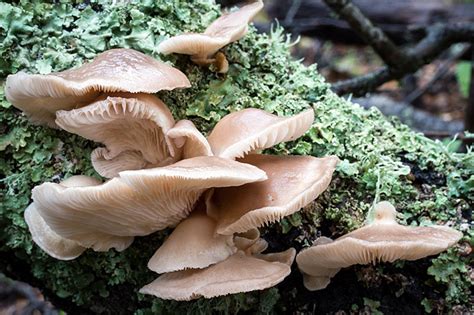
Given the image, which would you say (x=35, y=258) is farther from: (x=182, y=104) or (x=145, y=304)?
(x=182, y=104)

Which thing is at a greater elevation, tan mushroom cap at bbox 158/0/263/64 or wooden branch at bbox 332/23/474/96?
tan mushroom cap at bbox 158/0/263/64

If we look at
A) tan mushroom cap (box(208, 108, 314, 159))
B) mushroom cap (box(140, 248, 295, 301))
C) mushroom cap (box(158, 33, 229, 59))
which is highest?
mushroom cap (box(158, 33, 229, 59))

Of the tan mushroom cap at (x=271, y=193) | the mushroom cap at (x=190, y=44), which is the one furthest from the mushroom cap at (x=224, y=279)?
the mushroom cap at (x=190, y=44)

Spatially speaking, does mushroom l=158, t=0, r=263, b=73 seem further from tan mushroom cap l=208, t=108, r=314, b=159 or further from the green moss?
tan mushroom cap l=208, t=108, r=314, b=159

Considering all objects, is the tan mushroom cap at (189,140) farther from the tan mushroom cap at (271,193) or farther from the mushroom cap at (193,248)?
the mushroom cap at (193,248)

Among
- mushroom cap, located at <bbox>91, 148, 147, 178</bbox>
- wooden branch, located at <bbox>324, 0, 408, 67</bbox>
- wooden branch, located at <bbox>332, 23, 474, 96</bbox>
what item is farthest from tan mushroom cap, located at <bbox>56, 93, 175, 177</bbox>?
wooden branch, located at <bbox>332, 23, 474, 96</bbox>
